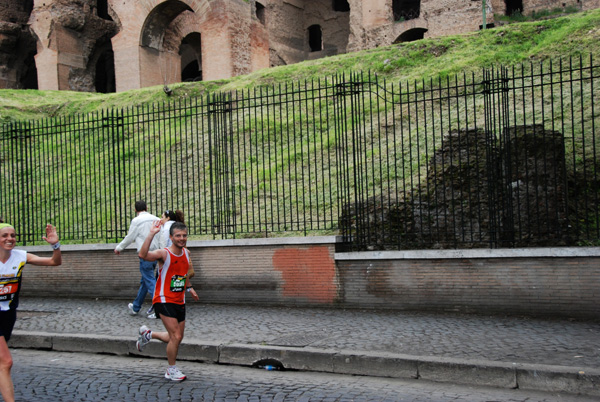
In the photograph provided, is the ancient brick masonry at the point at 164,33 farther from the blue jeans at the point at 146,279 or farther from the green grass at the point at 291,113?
the blue jeans at the point at 146,279

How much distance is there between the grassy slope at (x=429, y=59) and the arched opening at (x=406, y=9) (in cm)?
1928

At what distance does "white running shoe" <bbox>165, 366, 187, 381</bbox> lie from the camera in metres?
5.78

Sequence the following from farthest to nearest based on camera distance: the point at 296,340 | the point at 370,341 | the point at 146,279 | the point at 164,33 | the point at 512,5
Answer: the point at 512,5
the point at 164,33
the point at 146,279
the point at 296,340
the point at 370,341

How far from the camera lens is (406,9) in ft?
125

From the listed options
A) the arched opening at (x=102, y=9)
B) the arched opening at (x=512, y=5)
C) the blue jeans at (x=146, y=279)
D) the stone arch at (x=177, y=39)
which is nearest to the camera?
the blue jeans at (x=146, y=279)

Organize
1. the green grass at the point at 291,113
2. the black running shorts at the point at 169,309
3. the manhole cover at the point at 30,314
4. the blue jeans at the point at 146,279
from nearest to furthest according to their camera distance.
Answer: the black running shorts at the point at 169,309 → the blue jeans at the point at 146,279 → the manhole cover at the point at 30,314 → the green grass at the point at 291,113

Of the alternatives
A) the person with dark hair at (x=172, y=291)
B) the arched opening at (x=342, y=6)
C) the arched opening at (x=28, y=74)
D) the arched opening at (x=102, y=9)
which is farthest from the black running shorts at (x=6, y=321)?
the arched opening at (x=342, y=6)

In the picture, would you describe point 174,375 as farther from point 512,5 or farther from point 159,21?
point 512,5

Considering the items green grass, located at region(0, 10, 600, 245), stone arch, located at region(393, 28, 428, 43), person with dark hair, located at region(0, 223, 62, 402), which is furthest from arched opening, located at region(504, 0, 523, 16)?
person with dark hair, located at region(0, 223, 62, 402)

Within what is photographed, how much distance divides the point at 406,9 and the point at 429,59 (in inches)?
919

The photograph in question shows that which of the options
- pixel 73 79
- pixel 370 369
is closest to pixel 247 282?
pixel 370 369

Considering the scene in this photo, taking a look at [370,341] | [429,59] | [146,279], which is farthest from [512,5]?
A: [370,341]

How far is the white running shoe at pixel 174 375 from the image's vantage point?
5.78m

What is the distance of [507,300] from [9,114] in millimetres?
17116
